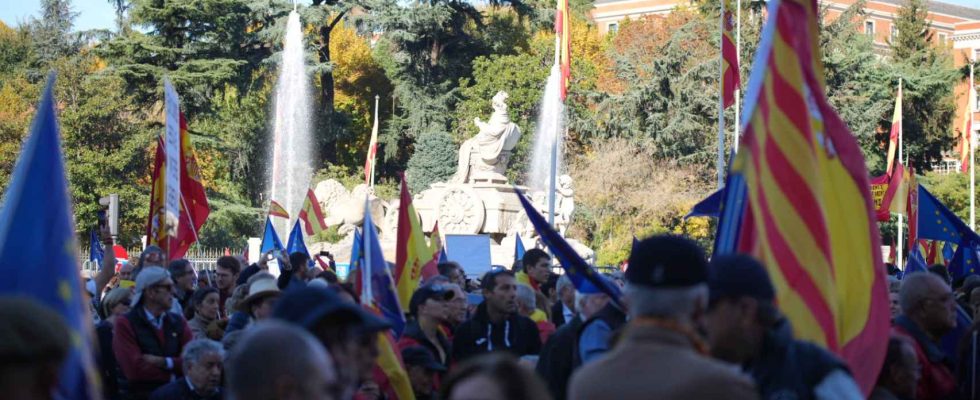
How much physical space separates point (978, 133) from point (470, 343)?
230 feet

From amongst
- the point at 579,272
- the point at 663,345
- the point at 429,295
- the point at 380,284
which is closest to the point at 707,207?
the point at 429,295

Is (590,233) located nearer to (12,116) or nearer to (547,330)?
(12,116)

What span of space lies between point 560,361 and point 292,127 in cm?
4847

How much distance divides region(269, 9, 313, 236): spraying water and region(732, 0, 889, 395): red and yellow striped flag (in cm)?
4339

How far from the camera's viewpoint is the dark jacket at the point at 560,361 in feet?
21.3

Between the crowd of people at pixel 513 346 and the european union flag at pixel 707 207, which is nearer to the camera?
the crowd of people at pixel 513 346

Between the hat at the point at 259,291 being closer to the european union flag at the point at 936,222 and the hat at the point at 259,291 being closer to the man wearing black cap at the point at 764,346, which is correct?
the man wearing black cap at the point at 764,346

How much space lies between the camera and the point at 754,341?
4.38 meters

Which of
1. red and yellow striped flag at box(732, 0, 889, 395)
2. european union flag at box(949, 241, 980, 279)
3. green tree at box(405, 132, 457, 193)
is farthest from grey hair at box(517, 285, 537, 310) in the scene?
green tree at box(405, 132, 457, 193)

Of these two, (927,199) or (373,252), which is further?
(927,199)

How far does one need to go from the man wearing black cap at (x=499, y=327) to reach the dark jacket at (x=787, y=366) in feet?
13.9

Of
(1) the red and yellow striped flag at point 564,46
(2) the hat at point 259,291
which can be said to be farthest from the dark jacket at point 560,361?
(1) the red and yellow striped flag at point 564,46

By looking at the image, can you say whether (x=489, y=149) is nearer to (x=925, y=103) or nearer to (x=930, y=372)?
(x=930, y=372)

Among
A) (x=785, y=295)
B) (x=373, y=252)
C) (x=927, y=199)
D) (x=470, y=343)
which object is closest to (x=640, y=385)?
(x=785, y=295)
